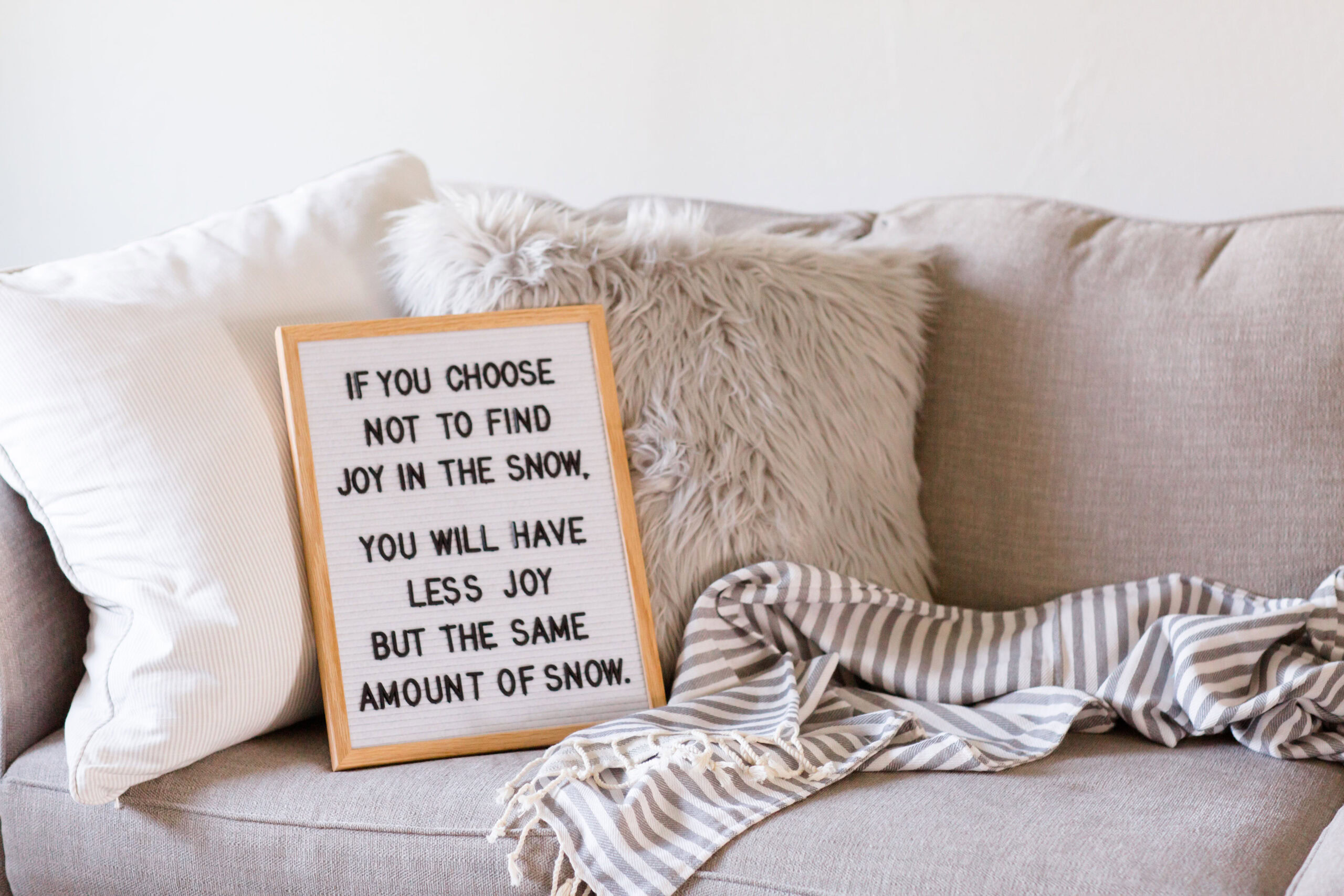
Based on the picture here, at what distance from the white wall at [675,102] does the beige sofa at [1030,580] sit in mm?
262

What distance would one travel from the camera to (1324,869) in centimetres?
78

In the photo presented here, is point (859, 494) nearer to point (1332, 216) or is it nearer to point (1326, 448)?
point (1326, 448)

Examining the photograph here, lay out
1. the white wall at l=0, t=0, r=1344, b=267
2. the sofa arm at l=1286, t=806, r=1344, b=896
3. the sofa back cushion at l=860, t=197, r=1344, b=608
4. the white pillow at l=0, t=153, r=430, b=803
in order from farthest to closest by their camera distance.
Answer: the white wall at l=0, t=0, r=1344, b=267 < the sofa back cushion at l=860, t=197, r=1344, b=608 < the white pillow at l=0, t=153, r=430, b=803 < the sofa arm at l=1286, t=806, r=1344, b=896

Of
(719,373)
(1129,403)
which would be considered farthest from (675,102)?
(1129,403)

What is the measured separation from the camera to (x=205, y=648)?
3.26 ft

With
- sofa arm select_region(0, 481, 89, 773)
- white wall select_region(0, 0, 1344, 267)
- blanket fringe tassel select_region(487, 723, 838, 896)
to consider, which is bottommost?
blanket fringe tassel select_region(487, 723, 838, 896)

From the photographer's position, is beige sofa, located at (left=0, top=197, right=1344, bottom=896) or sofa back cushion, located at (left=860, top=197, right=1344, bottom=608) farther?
sofa back cushion, located at (left=860, top=197, right=1344, bottom=608)

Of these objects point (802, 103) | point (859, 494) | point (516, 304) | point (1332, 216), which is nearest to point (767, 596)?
point (859, 494)

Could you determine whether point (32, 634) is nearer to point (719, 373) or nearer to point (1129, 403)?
point (719, 373)

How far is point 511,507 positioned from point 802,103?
84 cm

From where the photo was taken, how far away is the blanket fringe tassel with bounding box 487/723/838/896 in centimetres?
93

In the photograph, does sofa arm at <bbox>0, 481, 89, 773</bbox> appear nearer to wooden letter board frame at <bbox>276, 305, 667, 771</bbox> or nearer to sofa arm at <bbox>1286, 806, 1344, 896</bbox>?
wooden letter board frame at <bbox>276, 305, 667, 771</bbox>

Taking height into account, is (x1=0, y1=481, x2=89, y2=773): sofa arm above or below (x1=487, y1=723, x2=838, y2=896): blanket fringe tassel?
above

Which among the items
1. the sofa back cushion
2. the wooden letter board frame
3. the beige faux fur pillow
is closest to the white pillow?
the wooden letter board frame
